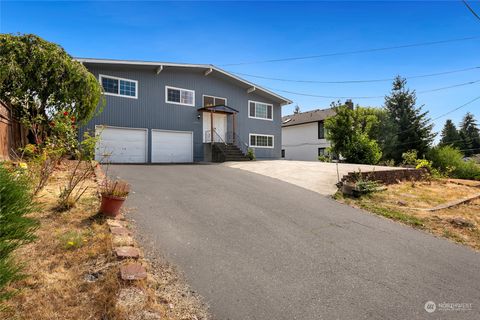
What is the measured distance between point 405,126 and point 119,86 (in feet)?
77.2

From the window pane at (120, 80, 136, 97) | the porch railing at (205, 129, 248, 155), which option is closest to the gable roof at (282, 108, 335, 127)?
the porch railing at (205, 129, 248, 155)

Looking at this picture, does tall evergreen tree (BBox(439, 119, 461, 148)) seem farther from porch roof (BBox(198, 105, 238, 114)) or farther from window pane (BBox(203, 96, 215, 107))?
window pane (BBox(203, 96, 215, 107))

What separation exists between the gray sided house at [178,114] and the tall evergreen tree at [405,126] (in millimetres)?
11126

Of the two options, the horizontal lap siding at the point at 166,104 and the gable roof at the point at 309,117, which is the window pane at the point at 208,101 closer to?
the horizontal lap siding at the point at 166,104

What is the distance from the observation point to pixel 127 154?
1529 cm

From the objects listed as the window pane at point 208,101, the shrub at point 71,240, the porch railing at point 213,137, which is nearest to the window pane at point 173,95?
the window pane at point 208,101

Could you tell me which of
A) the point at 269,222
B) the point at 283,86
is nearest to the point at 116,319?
the point at 269,222

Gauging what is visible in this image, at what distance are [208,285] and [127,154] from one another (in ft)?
44.9

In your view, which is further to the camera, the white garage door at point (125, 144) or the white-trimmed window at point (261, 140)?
the white-trimmed window at point (261, 140)

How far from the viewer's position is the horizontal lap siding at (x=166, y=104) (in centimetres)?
1500

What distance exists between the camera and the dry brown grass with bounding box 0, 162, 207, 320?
7.87 feet

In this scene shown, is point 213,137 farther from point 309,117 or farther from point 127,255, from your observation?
point 309,117

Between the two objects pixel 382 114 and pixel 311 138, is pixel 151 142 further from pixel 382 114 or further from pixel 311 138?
pixel 382 114

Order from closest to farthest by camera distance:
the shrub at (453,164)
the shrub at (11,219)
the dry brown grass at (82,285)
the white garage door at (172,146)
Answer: the shrub at (11,219) → the dry brown grass at (82,285) → the white garage door at (172,146) → the shrub at (453,164)
